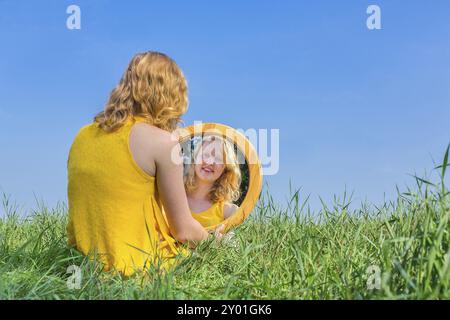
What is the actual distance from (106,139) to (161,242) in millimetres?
695

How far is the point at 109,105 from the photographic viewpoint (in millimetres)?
3422

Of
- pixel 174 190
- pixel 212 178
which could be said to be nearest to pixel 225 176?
pixel 212 178

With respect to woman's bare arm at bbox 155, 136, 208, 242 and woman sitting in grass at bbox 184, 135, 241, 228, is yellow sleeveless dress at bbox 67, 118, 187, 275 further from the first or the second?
woman sitting in grass at bbox 184, 135, 241, 228

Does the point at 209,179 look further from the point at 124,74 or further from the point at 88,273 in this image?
the point at 88,273

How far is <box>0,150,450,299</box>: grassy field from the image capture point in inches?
92.0

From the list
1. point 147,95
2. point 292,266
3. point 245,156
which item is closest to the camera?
point 292,266

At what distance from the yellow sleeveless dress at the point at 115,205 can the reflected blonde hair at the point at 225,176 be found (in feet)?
3.31

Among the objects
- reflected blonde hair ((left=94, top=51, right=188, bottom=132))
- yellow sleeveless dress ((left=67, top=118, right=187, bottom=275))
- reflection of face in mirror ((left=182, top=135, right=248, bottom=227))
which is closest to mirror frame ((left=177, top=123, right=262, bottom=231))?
reflection of face in mirror ((left=182, top=135, right=248, bottom=227))

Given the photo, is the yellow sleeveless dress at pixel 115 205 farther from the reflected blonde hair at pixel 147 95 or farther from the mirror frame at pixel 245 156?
the mirror frame at pixel 245 156

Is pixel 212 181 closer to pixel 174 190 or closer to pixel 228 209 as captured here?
pixel 228 209

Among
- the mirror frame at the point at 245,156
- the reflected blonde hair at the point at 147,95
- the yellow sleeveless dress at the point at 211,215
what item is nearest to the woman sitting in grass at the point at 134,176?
the reflected blonde hair at the point at 147,95

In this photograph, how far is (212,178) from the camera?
4.39 metres

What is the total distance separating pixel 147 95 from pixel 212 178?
3.95 feet
